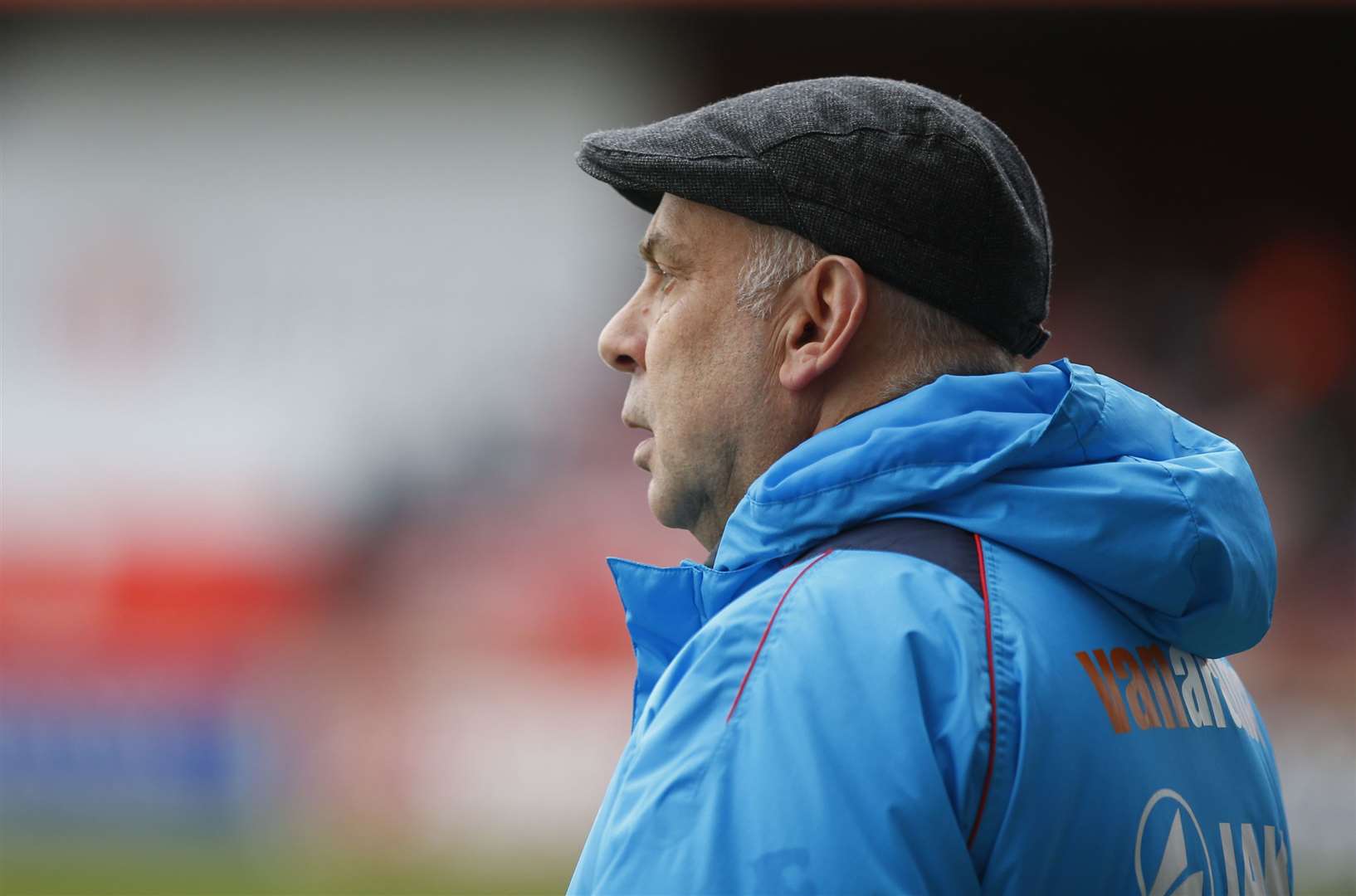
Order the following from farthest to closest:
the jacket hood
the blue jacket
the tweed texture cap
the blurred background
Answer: the blurred background
the tweed texture cap
the jacket hood
the blue jacket

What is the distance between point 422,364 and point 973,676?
20.6 feet

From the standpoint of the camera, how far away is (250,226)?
725 centimetres

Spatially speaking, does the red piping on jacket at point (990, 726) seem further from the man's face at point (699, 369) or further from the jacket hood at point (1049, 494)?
the man's face at point (699, 369)

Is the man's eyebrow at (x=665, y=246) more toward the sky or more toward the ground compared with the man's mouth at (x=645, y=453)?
more toward the sky

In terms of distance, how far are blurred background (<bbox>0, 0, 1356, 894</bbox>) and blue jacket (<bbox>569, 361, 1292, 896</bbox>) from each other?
4717 millimetres

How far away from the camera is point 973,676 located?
0.86 metres

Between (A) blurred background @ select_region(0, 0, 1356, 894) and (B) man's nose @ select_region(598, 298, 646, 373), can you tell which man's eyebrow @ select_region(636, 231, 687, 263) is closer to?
(B) man's nose @ select_region(598, 298, 646, 373)

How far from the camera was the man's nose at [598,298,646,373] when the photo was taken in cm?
127

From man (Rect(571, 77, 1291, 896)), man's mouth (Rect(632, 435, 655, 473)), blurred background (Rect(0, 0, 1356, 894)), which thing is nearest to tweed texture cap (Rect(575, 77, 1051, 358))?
man (Rect(571, 77, 1291, 896))

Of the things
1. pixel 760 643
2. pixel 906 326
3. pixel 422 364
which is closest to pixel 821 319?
pixel 906 326

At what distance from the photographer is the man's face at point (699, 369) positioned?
1.17m

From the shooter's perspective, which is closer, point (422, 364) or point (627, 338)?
point (627, 338)

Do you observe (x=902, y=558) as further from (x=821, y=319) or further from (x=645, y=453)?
(x=645, y=453)

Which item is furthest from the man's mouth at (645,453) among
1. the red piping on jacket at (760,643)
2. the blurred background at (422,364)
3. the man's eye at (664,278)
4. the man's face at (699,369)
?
the blurred background at (422,364)
